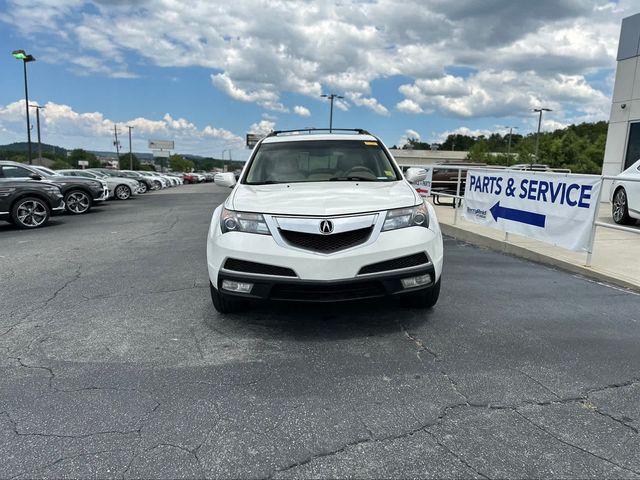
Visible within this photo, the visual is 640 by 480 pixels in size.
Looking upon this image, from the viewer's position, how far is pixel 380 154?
17.1 feet

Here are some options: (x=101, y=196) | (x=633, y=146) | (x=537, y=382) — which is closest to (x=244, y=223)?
(x=537, y=382)

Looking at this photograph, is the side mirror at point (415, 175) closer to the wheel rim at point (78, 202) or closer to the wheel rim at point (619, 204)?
the wheel rim at point (619, 204)

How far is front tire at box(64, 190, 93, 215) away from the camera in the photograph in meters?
14.6

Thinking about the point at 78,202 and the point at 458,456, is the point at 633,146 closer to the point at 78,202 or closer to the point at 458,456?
the point at 458,456

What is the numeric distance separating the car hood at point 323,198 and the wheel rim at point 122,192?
65.7 ft

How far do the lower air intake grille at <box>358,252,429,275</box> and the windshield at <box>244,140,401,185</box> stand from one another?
4.35 ft

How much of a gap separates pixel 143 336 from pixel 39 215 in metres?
9.47

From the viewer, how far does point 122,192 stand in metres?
22.4

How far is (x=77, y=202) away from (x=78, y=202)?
29mm

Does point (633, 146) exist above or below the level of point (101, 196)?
above

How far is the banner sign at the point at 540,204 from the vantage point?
639cm

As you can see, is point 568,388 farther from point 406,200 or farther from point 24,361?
point 24,361

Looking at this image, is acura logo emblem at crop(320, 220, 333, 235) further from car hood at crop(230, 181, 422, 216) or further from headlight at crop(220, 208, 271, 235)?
headlight at crop(220, 208, 271, 235)

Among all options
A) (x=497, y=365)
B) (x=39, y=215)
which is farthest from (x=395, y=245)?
(x=39, y=215)
